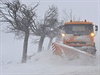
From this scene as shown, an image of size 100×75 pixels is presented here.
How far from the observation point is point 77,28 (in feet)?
55.3

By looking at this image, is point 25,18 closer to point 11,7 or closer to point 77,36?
point 11,7

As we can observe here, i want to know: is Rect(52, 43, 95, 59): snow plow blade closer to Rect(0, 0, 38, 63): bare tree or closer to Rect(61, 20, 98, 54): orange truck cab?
Rect(61, 20, 98, 54): orange truck cab

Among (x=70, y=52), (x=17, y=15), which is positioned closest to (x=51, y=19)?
(x=17, y=15)

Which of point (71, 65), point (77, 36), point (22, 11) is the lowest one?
point (71, 65)

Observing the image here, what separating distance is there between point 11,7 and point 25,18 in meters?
1.52

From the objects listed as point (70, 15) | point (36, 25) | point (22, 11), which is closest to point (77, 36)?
point (22, 11)

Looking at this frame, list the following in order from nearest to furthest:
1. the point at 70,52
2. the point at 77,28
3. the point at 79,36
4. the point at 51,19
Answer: the point at 70,52, the point at 79,36, the point at 77,28, the point at 51,19

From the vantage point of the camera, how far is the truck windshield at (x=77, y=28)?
16703 millimetres

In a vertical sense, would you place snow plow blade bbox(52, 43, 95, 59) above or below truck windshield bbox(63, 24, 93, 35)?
below

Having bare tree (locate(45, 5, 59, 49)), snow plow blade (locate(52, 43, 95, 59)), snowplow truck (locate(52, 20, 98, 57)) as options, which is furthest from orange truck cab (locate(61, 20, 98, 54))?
bare tree (locate(45, 5, 59, 49))

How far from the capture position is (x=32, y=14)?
2162 cm

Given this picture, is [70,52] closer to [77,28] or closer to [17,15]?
[77,28]

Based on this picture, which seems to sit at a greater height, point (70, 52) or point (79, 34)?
point (79, 34)

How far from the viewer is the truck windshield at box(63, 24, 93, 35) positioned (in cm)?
1670
